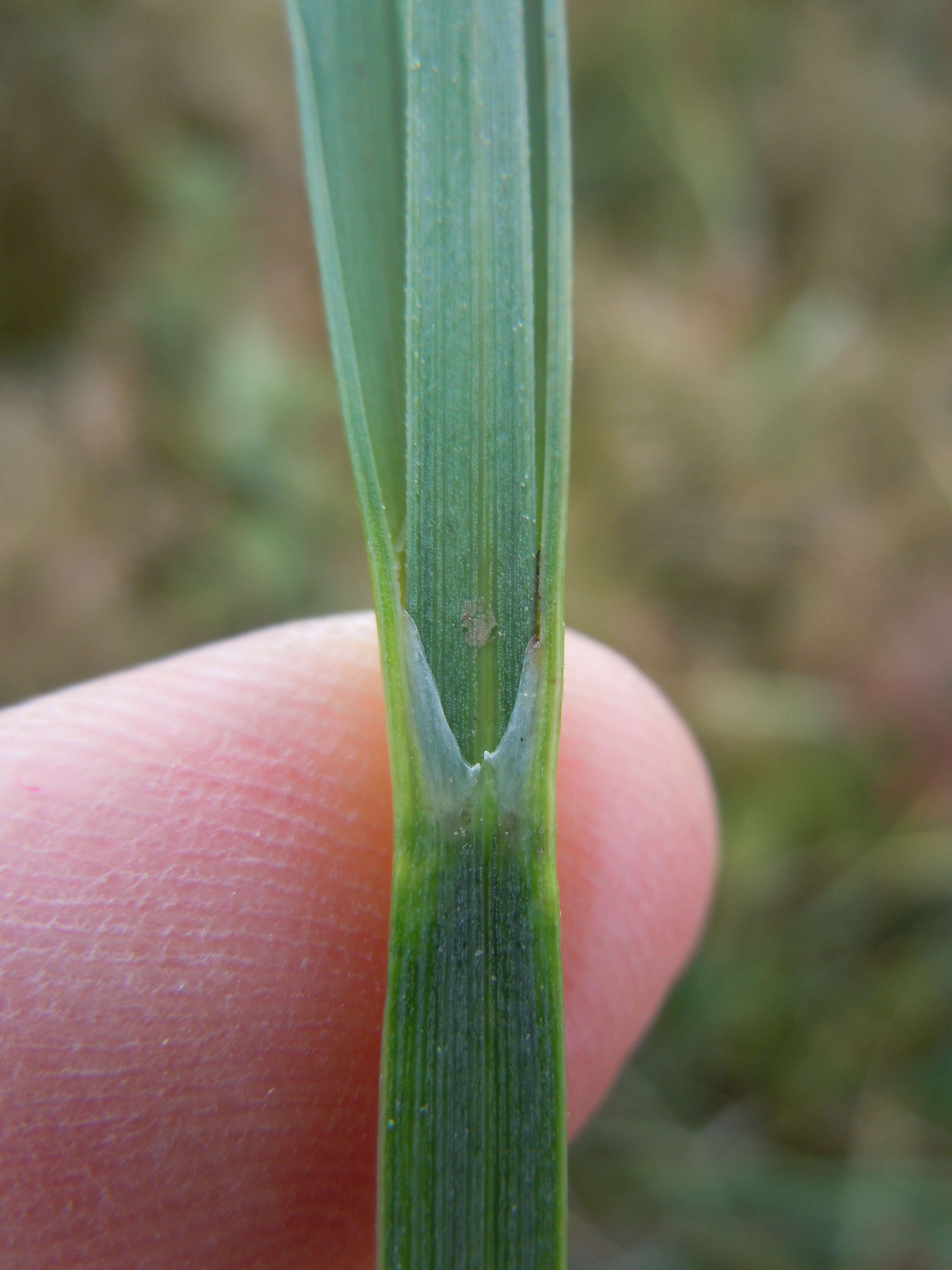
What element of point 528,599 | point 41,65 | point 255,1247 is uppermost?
point 41,65

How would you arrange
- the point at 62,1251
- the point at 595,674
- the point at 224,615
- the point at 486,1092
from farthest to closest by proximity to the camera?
1. the point at 224,615
2. the point at 595,674
3. the point at 62,1251
4. the point at 486,1092

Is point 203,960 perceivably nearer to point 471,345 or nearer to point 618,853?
point 618,853

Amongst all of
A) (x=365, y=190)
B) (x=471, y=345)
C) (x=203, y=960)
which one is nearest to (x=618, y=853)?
(x=203, y=960)

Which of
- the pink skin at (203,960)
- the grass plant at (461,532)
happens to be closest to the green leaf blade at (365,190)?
the grass plant at (461,532)

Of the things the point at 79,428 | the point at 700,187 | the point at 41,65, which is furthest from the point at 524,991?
the point at 700,187

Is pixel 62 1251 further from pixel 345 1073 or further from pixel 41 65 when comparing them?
pixel 41 65

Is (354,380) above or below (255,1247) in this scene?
above

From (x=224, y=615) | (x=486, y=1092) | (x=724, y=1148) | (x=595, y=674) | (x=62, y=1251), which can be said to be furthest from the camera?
(x=224, y=615)
